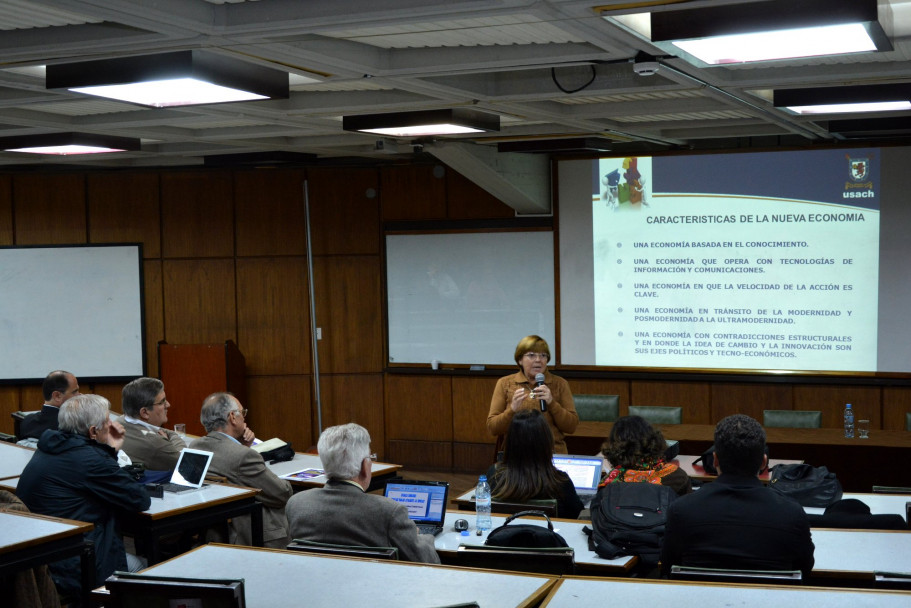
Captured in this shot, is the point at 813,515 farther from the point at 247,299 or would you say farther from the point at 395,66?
the point at 247,299

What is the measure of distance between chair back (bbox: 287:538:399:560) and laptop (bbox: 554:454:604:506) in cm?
188

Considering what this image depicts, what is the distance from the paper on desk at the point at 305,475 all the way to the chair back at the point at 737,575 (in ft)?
9.34

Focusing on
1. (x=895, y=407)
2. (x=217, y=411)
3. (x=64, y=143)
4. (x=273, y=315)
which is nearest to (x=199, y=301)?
(x=273, y=315)

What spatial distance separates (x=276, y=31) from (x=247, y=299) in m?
6.71

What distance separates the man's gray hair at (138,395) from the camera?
5301mm

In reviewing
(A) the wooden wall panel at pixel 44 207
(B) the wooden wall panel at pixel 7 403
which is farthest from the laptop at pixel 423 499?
(B) the wooden wall panel at pixel 7 403

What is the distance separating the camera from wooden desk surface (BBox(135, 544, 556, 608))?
110 inches

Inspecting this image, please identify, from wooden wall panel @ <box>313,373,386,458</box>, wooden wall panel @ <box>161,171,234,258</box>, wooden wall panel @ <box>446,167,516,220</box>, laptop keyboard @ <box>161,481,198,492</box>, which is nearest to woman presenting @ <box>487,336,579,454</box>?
laptop keyboard @ <box>161,481,198,492</box>

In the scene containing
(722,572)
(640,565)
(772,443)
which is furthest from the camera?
(772,443)

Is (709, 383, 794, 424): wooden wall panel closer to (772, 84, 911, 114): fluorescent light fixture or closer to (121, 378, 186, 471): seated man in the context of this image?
(772, 84, 911, 114): fluorescent light fixture

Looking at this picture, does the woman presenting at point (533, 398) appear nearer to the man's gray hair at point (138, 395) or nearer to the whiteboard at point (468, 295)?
the man's gray hair at point (138, 395)

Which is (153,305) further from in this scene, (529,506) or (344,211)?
(529,506)

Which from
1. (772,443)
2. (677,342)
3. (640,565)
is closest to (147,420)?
(640,565)

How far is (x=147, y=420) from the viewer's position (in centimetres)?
539
